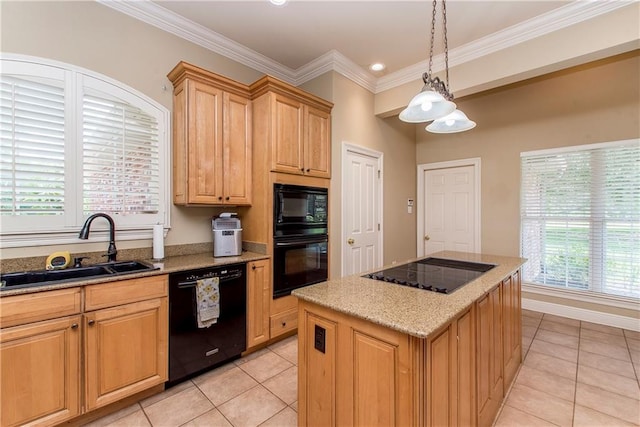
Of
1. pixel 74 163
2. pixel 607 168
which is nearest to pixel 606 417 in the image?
pixel 607 168

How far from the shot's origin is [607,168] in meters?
3.24

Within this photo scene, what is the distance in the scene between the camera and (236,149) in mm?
→ 2771

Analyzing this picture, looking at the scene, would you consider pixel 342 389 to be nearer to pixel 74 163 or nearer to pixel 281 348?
pixel 281 348

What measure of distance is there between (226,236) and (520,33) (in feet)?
11.3

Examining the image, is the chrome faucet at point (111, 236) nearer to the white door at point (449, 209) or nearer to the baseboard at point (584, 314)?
the white door at point (449, 209)

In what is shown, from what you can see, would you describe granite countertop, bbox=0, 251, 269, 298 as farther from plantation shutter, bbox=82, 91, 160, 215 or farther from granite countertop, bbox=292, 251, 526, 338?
granite countertop, bbox=292, 251, 526, 338

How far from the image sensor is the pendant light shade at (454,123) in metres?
2.02

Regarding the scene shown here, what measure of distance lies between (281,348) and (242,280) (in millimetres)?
847

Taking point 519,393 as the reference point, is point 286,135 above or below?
above

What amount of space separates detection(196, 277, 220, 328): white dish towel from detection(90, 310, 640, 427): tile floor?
0.49 meters

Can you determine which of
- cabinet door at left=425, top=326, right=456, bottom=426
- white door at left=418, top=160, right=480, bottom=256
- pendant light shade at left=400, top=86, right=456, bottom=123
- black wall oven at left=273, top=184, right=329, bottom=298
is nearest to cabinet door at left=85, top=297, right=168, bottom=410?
black wall oven at left=273, top=184, right=329, bottom=298

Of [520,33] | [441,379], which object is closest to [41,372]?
Answer: [441,379]

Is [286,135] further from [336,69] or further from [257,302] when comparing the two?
[257,302]

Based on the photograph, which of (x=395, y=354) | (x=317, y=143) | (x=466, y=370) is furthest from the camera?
(x=317, y=143)
